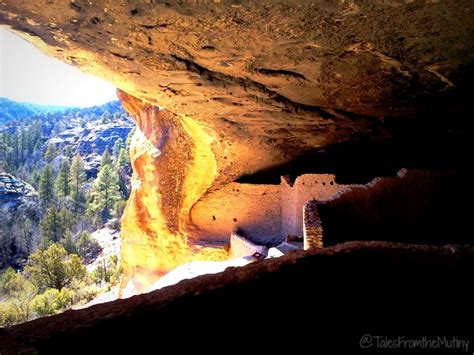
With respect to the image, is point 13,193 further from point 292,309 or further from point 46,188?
point 292,309

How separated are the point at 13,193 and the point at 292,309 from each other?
132 feet

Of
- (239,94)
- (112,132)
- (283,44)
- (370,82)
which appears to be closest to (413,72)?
(370,82)

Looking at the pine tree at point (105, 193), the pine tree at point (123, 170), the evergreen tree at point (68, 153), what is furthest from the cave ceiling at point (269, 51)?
the evergreen tree at point (68, 153)

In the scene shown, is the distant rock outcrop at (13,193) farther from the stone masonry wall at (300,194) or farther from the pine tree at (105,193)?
the stone masonry wall at (300,194)

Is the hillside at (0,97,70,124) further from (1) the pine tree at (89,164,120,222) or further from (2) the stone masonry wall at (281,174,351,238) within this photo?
(2) the stone masonry wall at (281,174,351,238)

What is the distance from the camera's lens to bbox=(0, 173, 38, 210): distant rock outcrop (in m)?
33.8

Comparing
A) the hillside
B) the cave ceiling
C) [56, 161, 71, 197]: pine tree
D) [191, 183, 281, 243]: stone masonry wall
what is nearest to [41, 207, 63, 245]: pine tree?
[56, 161, 71, 197]: pine tree

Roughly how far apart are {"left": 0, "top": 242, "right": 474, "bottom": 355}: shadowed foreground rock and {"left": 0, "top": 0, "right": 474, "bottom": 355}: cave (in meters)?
0.01

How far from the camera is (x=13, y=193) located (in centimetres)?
3472

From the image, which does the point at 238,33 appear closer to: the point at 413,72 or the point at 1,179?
the point at 413,72

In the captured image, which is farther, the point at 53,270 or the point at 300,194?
the point at 53,270

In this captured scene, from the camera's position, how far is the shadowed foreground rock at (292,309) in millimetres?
2062

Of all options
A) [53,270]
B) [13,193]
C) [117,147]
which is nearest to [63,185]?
[13,193]

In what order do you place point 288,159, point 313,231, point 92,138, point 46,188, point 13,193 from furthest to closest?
1. point 92,138
2. point 13,193
3. point 46,188
4. point 288,159
5. point 313,231
